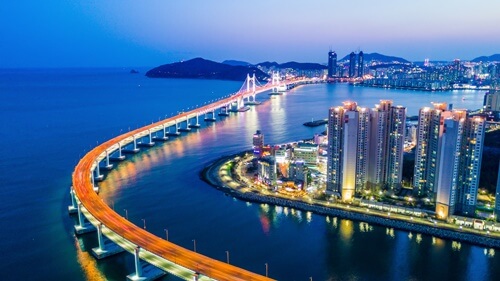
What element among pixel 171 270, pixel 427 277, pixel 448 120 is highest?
pixel 448 120

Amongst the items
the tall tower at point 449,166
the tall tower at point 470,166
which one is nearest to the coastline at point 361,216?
the tall tower at point 449,166

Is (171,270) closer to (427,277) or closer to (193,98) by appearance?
(427,277)

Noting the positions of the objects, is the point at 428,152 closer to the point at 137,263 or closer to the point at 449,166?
the point at 449,166

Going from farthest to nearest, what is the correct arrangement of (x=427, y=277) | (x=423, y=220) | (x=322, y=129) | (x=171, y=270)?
(x=322, y=129) → (x=423, y=220) → (x=427, y=277) → (x=171, y=270)

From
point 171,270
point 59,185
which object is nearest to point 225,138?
point 59,185

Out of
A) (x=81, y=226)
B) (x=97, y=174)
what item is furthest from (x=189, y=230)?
(x=97, y=174)

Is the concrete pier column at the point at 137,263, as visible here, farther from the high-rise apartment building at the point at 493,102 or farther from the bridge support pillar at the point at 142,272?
Answer: the high-rise apartment building at the point at 493,102
